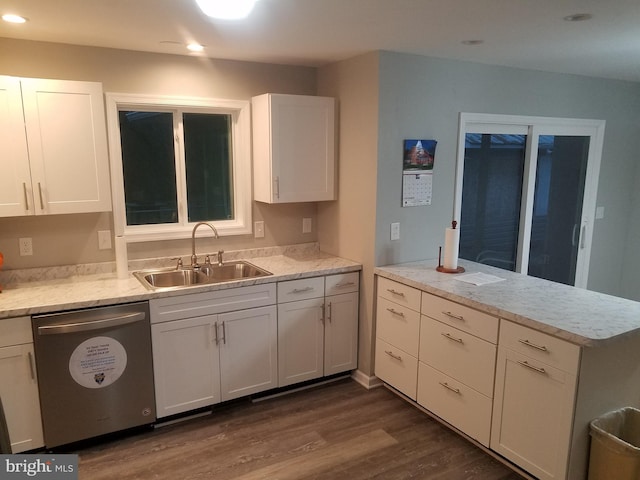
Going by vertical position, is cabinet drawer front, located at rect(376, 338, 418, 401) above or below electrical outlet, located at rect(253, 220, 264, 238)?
below

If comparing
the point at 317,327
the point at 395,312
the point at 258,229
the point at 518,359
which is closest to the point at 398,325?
the point at 395,312

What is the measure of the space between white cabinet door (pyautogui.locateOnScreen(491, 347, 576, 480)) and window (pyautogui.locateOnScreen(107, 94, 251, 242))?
2.16 metres

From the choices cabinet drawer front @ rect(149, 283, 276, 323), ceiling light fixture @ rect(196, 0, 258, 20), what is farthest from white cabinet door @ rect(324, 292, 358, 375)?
ceiling light fixture @ rect(196, 0, 258, 20)

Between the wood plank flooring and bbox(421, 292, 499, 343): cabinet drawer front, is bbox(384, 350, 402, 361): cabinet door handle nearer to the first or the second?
the wood plank flooring

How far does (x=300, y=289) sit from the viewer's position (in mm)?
3178

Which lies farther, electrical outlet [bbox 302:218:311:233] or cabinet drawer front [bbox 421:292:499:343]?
electrical outlet [bbox 302:218:311:233]

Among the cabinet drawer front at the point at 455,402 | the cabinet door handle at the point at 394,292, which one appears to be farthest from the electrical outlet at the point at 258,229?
the cabinet drawer front at the point at 455,402

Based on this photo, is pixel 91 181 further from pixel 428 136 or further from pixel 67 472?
pixel 428 136

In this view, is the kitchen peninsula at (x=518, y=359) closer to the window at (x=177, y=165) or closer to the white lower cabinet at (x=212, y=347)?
the white lower cabinet at (x=212, y=347)

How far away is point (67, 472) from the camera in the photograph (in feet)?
7.13

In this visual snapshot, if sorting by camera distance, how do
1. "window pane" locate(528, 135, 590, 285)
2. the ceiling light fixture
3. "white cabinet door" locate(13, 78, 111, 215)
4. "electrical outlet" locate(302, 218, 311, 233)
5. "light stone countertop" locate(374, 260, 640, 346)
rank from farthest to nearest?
"window pane" locate(528, 135, 590, 285) < "electrical outlet" locate(302, 218, 311, 233) < "white cabinet door" locate(13, 78, 111, 215) < "light stone countertop" locate(374, 260, 640, 346) < the ceiling light fixture

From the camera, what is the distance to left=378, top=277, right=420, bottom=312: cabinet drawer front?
9.63 ft

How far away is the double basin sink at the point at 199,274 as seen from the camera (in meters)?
3.16

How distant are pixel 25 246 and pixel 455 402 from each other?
2859 millimetres
